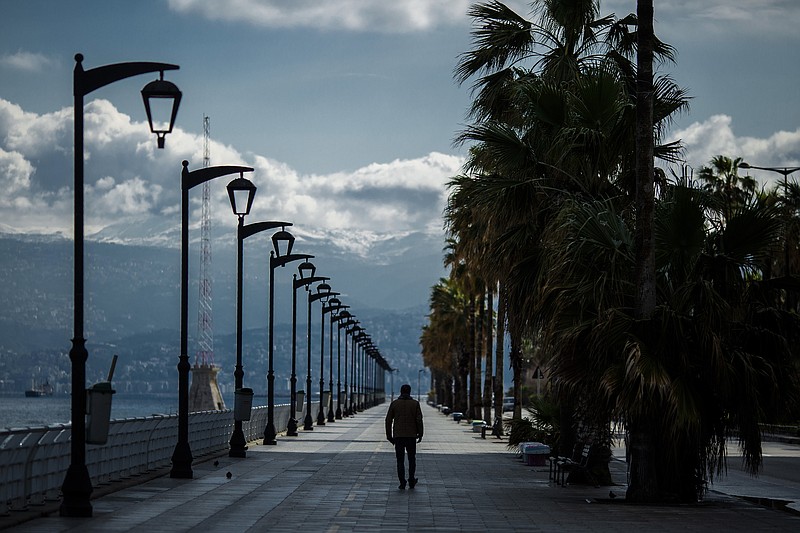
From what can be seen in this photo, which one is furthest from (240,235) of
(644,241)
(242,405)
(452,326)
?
(452,326)

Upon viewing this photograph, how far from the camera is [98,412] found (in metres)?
18.6

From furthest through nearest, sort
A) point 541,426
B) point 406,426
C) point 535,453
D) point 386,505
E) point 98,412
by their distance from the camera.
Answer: point 541,426 < point 535,453 < point 406,426 < point 386,505 < point 98,412

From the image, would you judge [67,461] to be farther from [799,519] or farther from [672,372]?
[799,519]

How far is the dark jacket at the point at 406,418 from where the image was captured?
921 inches

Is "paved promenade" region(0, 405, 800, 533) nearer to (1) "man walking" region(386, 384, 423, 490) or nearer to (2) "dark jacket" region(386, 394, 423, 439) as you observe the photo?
(1) "man walking" region(386, 384, 423, 490)

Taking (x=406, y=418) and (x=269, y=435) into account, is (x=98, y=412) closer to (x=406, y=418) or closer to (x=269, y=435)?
(x=406, y=418)

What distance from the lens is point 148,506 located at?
19.2m

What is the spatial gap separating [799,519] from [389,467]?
43.4ft

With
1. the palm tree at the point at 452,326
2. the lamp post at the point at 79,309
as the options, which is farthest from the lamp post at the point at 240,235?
the palm tree at the point at 452,326

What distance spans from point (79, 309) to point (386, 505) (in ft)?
17.8

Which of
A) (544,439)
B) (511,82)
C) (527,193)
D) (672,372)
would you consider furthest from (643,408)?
(544,439)

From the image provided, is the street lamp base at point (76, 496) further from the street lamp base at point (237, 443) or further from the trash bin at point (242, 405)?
the trash bin at point (242, 405)

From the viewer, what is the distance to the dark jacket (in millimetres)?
23391

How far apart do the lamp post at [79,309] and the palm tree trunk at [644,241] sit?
7245 millimetres
